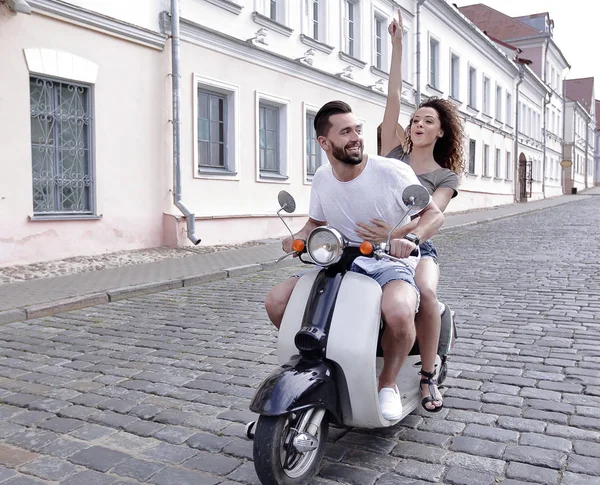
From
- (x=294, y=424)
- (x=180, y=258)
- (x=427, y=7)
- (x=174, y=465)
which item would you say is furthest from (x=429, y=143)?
(x=427, y=7)

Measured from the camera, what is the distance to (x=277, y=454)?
268 centimetres

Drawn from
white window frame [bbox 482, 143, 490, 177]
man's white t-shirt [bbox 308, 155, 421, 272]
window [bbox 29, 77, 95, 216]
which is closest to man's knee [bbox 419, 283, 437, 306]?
man's white t-shirt [bbox 308, 155, 421, 272]

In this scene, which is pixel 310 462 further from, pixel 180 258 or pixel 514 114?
pixel 514 114

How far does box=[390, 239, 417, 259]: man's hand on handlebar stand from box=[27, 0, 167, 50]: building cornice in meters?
8.60

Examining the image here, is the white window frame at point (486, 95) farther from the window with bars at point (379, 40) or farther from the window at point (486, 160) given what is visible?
the window with bars at point (379, 40)

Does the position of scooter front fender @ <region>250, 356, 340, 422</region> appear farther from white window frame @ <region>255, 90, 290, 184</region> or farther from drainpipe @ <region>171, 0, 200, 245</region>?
white window frame @ <region>255, 90, 290, 184</region>

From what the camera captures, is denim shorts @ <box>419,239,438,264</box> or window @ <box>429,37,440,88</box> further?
window @ <box>429,37,440,88</box>

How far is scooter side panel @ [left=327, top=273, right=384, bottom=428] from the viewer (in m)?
2.92

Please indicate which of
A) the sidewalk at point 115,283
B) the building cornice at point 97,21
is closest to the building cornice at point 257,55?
the building cornice at point 97,21

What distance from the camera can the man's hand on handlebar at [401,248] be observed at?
2914 mm

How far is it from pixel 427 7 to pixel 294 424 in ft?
76.4

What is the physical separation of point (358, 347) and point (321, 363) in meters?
0.17

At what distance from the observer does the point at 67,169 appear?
10484mm

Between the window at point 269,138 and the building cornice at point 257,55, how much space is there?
967mm
